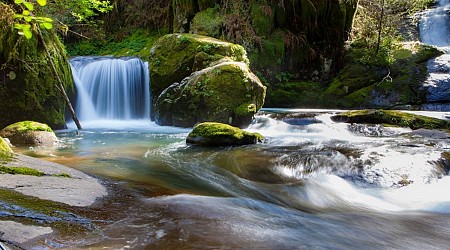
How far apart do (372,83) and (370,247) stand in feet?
41.7

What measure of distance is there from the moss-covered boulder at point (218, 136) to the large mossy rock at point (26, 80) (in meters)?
4.26

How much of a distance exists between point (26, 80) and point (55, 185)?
6752mm

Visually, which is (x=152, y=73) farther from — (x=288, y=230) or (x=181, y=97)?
(x=288, y=230)

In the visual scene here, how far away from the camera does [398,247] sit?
113 inches

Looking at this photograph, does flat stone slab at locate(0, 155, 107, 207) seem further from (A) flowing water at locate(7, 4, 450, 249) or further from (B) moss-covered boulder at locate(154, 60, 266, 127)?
(B) moss-covered boulder at locate(154, 60, 266, 127)

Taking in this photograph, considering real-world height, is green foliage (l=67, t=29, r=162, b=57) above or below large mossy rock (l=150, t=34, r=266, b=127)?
above

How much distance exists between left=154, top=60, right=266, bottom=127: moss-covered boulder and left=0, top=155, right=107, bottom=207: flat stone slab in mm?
5757

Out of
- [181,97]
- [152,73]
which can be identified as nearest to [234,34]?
[152,73]

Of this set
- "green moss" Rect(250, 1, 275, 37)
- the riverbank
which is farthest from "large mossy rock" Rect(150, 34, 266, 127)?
the riverbank

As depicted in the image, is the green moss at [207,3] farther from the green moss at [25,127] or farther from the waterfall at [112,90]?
the green moss at [25,127]

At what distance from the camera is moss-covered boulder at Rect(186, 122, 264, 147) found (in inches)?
289

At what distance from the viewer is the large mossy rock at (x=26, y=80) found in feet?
28.1

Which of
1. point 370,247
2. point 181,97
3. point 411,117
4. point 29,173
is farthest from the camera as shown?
point 181,97

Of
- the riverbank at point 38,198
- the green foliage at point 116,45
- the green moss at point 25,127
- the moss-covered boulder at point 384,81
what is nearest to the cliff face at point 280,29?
the moss-covered boulder at point 384,81
